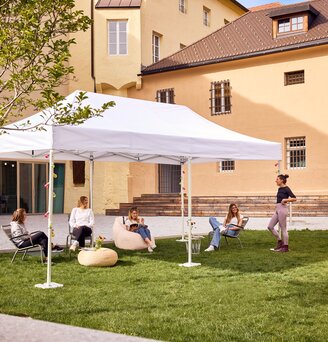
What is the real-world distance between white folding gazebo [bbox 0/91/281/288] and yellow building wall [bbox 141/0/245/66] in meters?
17.1

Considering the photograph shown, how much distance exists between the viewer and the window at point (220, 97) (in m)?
27.3

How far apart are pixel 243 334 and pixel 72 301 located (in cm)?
242

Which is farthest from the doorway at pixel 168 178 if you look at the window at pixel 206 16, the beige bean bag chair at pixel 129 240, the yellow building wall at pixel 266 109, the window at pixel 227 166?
the beige bean bag chair at pixel 129 240

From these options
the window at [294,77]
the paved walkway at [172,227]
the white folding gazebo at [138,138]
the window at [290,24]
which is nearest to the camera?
the white folding gazebo at [138,138]

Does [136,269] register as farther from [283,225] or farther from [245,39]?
[245,39]

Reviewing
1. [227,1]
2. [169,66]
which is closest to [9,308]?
[169,66]

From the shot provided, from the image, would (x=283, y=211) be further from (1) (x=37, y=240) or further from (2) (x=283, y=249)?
(1) (x=37, y=240)

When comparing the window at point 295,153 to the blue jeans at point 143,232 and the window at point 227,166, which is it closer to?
the window at point 227,166

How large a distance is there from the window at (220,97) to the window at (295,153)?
11.0 feet

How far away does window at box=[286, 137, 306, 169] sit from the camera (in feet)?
82.8

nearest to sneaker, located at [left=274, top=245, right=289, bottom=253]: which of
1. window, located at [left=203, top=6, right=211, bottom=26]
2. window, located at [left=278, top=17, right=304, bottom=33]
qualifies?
window, located at [left=278, top=17, right=304, bottom=33]

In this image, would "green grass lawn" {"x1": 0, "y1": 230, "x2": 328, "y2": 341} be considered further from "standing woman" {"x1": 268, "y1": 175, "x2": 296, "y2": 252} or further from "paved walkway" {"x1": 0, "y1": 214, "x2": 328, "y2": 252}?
"paved walkway" {"x1": 0, "y1": 214, "x2": 328, "y2": 252}

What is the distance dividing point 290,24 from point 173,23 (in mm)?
6890

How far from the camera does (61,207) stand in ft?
95.3
